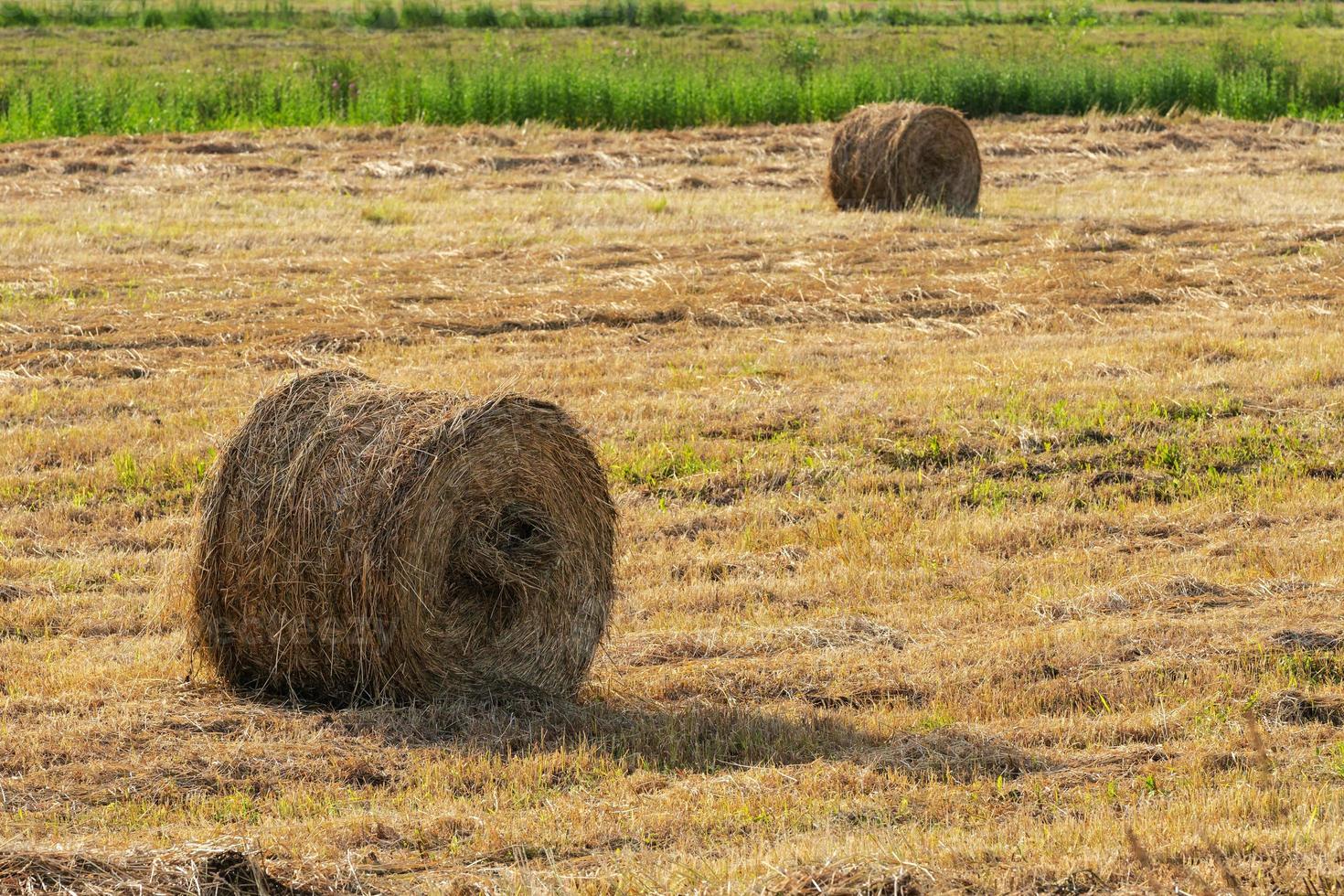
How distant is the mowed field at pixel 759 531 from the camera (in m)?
5.75

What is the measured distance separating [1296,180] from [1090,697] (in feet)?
57.4

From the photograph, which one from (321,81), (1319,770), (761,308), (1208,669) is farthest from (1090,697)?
(321,81)

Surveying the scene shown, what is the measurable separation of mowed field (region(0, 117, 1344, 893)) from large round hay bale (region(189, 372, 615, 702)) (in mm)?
255

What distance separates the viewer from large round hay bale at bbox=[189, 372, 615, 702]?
22.7ft

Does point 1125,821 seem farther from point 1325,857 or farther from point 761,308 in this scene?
point 761,308

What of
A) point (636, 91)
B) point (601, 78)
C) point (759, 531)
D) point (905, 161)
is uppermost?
point (601, 78)

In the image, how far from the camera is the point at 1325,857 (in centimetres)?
529

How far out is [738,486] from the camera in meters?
10.7

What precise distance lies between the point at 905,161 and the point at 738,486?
33.5ft

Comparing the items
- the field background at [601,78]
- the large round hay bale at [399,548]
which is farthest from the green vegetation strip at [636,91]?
the large round hay bale at [399,548]

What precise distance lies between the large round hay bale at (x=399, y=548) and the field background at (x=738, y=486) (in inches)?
10.0

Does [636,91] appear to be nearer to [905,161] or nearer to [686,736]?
[905,161]

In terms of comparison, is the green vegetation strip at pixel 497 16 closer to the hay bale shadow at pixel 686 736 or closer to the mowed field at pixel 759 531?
the mowed field at pixel 759 531

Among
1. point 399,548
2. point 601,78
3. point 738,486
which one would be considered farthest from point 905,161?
point 399,548
